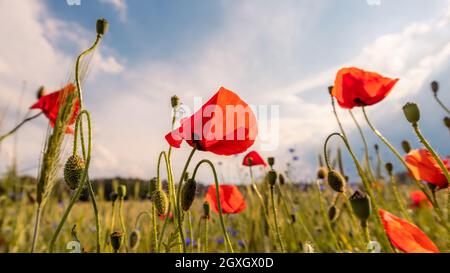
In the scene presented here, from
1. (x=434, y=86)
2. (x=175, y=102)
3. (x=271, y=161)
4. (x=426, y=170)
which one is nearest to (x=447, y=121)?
(x=434, y=86)

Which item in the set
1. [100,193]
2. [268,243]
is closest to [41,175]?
[268,243]

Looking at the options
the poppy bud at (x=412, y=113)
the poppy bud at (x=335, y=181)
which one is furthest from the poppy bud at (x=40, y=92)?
the poppy bud at (x=412, y=113)

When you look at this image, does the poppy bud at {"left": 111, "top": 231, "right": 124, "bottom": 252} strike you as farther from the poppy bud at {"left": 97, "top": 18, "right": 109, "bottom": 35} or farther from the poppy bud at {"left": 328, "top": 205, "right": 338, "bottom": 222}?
the poppy bud at {"left": 328, "top": 205, "right": 338, "bottom": 222}

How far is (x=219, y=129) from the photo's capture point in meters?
0.76

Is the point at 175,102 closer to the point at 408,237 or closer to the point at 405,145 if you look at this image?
the point at 408,237

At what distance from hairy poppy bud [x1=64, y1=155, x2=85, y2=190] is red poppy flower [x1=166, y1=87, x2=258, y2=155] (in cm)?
17

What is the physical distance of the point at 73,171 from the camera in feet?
2.27

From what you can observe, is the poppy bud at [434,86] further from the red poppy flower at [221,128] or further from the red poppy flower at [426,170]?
the red poppy flower at [221,128]

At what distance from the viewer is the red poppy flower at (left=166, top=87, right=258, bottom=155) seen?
0.71 metres

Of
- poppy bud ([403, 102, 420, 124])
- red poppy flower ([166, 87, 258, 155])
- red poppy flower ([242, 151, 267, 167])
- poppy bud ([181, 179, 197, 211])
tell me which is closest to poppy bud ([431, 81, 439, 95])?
poppy bud ([403, 102, 420, 124])

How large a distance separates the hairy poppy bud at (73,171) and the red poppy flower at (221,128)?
0.56 feet

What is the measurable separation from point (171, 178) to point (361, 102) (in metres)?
0.70

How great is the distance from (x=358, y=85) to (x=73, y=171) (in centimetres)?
88
